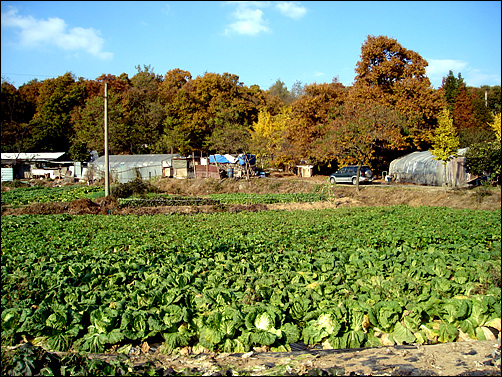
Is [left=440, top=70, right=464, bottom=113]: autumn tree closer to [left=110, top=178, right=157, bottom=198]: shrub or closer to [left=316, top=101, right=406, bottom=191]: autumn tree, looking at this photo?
[left=316, top=101, right=406, bottom=191]: autumn tree

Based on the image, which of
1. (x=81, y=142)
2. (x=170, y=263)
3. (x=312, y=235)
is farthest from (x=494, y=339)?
(x=81, y=142)

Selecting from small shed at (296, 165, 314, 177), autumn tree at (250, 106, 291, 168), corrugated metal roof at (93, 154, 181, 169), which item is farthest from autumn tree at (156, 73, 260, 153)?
small shed at (296, 165, 314, 177)

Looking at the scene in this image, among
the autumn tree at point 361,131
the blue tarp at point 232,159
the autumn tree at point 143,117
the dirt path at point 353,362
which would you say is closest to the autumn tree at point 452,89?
the autumn tree at point 361,131

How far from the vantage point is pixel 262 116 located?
49594mm

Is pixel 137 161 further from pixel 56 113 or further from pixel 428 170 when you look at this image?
pixel 428 170

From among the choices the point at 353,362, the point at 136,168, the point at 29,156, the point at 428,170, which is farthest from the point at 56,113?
the point at 353,362

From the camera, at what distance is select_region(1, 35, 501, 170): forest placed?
34.4m

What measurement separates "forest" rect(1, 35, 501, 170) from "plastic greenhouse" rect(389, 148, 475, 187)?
1.49 metres

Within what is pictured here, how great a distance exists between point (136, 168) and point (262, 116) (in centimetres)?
1716

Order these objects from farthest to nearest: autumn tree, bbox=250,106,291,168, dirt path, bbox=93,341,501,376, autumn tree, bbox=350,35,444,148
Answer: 1. autumn tree, bbox=250,106,291,168
2. autumn tree, bbox=350,35,444,148
3. dirt path, bbox=93,341,501,376

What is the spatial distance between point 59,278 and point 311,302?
202 inches

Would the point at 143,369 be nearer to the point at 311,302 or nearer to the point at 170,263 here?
the point at 311,302

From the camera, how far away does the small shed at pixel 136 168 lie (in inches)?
1576

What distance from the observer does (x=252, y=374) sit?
544 cm
